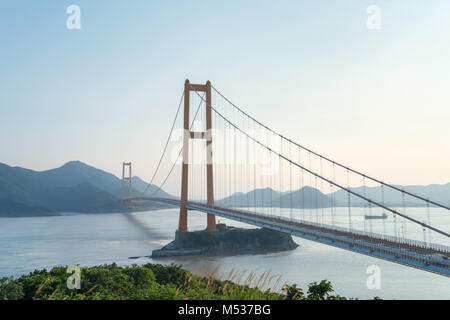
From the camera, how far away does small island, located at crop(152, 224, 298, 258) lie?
156 ft

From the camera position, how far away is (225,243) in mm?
49719

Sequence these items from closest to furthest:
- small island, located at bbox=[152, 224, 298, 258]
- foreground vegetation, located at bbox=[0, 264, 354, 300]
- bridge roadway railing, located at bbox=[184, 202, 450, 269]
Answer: foreground vegetation, located at bbox=[0, 264, 354, 300] < bridge roadway railing, located at bbox=[184, 202, 450, 269] < small island, located at bbox=[152, 224, 298, 258]

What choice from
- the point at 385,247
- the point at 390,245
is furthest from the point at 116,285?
the point at 390,245

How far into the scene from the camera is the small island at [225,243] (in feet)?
156

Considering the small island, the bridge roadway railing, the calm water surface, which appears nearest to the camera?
the bridge roadway railing

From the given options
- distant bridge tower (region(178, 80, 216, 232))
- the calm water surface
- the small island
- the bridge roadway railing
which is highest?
distant bridge tower (region(178, 80, 216, 232))

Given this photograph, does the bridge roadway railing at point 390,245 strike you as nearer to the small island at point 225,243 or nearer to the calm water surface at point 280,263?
the calm water surface at point 280,263

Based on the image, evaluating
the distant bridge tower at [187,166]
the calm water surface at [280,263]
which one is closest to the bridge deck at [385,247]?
the calm water surface at [280,263]

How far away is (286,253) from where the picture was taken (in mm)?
50156

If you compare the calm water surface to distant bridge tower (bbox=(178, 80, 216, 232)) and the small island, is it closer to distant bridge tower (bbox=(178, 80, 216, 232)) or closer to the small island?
the small island

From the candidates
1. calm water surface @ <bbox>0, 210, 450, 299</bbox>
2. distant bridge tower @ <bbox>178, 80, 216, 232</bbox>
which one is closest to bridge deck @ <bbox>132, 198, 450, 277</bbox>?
calm water surface @ <bbox>0, 210, 450, 299</bbox>
